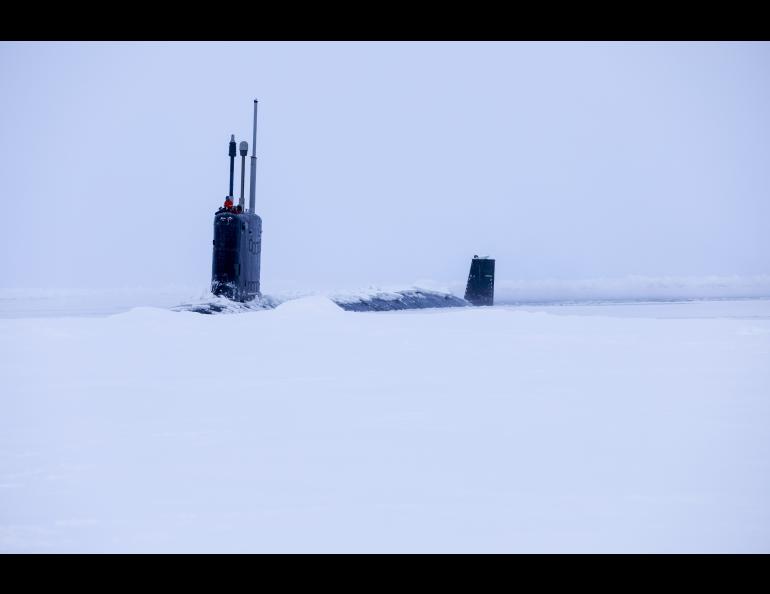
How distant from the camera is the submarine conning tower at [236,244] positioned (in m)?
14.9

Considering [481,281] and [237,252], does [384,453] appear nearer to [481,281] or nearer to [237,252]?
[237,252]

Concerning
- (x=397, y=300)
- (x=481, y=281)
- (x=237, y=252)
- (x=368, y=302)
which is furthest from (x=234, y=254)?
(x=481, y=281)

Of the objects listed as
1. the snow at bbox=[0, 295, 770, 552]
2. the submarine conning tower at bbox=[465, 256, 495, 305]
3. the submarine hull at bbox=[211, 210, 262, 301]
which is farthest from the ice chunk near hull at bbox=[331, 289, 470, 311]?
the snow at bbox=[0, 295, 770, 552]

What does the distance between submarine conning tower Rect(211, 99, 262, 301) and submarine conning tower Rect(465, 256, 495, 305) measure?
1353cm

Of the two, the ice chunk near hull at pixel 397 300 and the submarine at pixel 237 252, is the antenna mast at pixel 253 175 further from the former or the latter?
the ice chunk near hull at pixel 397 300

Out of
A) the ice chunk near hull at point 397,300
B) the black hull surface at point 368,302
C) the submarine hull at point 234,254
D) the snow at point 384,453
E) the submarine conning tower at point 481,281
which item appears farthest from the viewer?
the submarine conning tower at point 481,281

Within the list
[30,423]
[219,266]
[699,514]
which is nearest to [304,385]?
[30,423]

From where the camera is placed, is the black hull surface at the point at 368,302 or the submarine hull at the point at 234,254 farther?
the submarine hull at the point at 234,254

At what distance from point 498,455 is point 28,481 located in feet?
7.89

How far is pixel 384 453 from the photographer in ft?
12.9

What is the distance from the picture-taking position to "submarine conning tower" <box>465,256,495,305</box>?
27859 millimetres

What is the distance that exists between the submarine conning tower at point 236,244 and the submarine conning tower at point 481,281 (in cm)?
1353

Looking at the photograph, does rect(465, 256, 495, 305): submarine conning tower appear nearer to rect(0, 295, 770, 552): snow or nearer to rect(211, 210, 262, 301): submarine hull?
rect(211, 210, 262, 301): submarine hull

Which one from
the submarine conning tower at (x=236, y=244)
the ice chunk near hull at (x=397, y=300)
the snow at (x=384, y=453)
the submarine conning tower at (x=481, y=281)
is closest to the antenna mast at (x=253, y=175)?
the submarine conning tower at (x=236, y=244)
